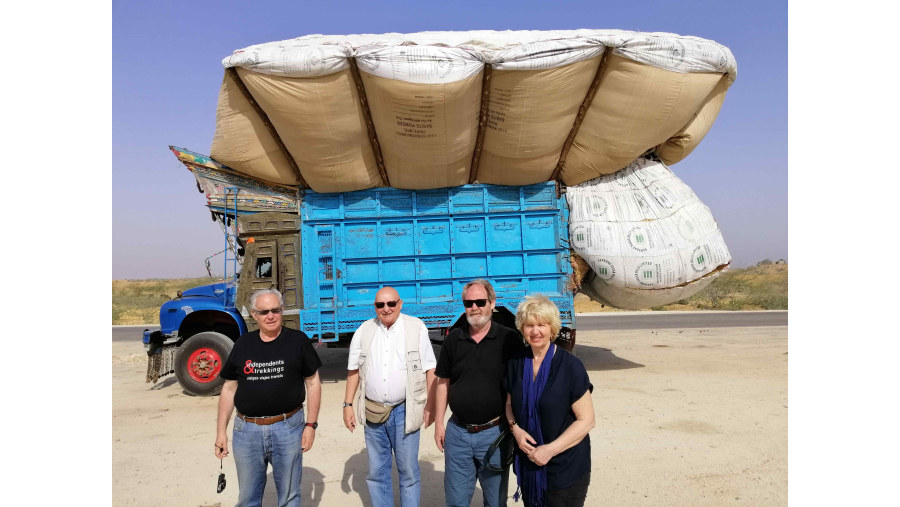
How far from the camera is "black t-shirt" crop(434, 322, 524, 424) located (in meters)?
2.49

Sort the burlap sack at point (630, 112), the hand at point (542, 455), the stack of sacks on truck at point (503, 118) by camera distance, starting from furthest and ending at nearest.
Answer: the burlap sack at point (630, 112)
the stack of sacks on truck at point (503, 118)
the hand at point (542, 455)

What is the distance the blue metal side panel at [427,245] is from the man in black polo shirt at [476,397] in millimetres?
3897

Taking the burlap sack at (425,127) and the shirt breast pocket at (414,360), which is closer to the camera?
the shirt breast pocket at (414,360)

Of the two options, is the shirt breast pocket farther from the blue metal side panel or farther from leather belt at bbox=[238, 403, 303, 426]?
the blue metal side panel

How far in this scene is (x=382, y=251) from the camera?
6.54 m

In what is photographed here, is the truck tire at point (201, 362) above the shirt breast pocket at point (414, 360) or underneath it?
underneath

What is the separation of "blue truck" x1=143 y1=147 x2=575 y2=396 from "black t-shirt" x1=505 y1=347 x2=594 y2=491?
4.25 m

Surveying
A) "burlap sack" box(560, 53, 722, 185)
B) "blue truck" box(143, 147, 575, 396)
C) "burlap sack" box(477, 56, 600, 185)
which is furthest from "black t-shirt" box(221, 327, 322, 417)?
"burlap sack" box(560, 53, 722, 185)

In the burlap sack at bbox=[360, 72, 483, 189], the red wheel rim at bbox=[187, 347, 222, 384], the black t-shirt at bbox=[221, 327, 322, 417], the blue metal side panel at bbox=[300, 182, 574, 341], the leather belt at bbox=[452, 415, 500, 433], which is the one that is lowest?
the red wheel rim at bbox=[187, 347, 222, 384]

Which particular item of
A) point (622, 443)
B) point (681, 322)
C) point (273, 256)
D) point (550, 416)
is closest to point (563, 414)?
point (550, 416)

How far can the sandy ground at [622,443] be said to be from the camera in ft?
11.4

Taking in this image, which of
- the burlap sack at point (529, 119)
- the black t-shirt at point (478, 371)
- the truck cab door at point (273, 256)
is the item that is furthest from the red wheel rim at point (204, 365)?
the black t-shirt at point (478, 371)

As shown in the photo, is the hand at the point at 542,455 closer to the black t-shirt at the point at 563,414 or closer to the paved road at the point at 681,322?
the black t-shirt at the point at 563,414

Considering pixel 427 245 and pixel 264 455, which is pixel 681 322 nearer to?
pixel 427 245
